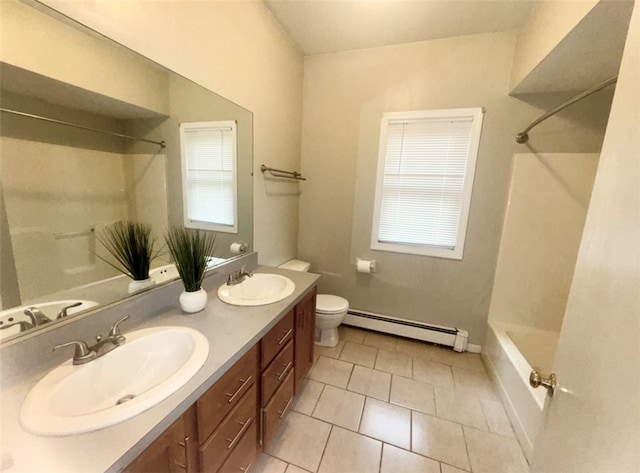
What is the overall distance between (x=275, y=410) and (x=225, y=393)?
538 millimetres

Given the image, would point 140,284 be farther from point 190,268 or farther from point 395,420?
point 395,420

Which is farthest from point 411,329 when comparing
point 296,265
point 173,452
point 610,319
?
point 173,452

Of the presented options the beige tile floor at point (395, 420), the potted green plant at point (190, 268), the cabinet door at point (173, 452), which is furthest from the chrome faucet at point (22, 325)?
the beige tile floor at point (395, 420)

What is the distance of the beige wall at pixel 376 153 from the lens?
2.01 metres

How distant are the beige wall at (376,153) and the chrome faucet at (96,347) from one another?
6.34ft

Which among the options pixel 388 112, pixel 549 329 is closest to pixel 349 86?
pixel 388 112

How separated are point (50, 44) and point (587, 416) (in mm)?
1787

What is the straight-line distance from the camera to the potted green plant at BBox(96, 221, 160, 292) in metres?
1.08

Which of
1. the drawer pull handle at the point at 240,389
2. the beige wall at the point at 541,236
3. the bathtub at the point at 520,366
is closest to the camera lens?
the drawer pull handle at the point at 240,389

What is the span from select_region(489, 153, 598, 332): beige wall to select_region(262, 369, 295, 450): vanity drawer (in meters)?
1.86

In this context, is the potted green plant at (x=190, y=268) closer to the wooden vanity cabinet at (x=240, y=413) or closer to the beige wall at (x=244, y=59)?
the wooden vanity cabinet at (x=240, y=413)

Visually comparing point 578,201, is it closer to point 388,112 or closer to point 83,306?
point 388,112

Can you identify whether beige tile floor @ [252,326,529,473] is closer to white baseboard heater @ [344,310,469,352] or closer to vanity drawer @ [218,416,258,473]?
white baseboard heater @ [344,310,469,352]

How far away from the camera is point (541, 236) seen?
2096 mm
